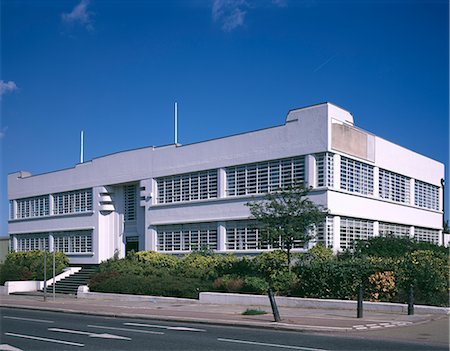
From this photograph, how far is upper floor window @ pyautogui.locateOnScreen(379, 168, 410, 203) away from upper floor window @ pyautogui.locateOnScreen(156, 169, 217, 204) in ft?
30.4

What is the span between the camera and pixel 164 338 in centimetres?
1447

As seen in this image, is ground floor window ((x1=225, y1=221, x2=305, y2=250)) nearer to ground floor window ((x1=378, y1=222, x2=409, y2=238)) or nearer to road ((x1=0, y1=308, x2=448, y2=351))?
ground floor window ((x1=378, y1=222, x2=409, y2=238))

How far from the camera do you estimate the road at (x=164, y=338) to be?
12836 mm

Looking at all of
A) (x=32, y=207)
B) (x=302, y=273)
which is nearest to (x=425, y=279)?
(x=302, y=273)

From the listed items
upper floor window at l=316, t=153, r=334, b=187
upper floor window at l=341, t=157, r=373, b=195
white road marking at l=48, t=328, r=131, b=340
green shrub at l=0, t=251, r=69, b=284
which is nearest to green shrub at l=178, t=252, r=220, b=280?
upper floor window at l=316, t=153, r=334, b=187

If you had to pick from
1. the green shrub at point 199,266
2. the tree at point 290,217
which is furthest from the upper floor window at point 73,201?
the tree at point 290,217

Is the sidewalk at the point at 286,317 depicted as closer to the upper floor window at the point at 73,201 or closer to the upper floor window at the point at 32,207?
the upper floor window at the point at 73,201

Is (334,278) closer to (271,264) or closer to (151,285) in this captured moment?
(271,264)

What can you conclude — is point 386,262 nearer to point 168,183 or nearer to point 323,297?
point 323,297

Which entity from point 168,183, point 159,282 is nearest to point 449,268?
point 159,282

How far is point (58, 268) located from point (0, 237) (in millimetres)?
15062

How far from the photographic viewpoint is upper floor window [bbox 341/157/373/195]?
A: 96.9ft

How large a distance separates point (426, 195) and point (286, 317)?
943 inches

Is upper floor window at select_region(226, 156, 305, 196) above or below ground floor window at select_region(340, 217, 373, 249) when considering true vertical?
above
